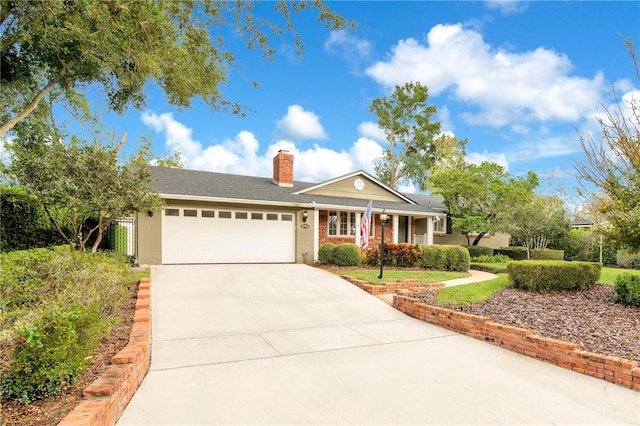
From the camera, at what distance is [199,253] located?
12.8 metres

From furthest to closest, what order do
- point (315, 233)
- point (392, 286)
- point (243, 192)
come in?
point (315, 233)
point (243, 192)
point (392, 286)

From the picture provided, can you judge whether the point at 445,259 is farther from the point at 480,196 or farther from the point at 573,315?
the point at 573,315

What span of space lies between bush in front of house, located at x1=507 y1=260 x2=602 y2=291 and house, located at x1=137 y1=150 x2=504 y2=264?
8.31 meters

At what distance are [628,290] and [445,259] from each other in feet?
22.4

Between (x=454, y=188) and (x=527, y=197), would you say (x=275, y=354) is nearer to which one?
(x=454, y=188)

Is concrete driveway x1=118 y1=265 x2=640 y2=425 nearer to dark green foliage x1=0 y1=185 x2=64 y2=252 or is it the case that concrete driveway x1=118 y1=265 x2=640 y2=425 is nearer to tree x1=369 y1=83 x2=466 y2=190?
dark green foliage x1=0 y1=185 x2=64 y2=252

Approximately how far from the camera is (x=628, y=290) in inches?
270

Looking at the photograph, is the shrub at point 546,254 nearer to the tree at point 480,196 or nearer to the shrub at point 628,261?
the tree at point 480,196

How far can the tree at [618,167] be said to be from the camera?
22.8 feet

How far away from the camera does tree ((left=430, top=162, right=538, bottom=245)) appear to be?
62.0 ft

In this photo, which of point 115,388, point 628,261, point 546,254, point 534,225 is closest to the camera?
point 115,388

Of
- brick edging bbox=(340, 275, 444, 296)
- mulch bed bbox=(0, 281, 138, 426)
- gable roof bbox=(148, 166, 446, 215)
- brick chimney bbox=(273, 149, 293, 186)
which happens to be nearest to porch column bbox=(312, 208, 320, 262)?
gable roof bbox=(148, 166, 446, 215)

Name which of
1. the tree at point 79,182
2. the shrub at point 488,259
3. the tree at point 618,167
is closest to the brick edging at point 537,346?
the tree at point 618,167

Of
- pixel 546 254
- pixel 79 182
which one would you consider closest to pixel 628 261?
pixel 546 254
